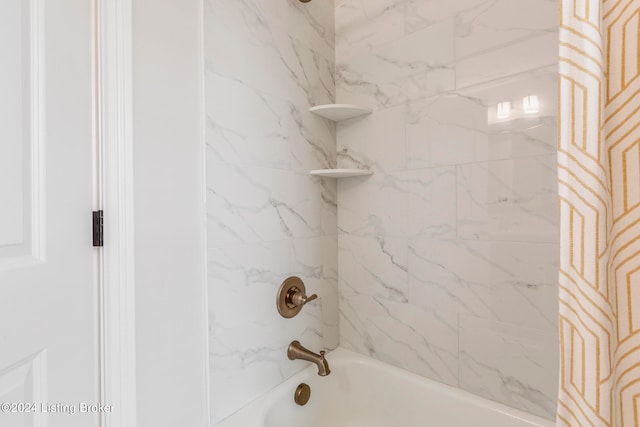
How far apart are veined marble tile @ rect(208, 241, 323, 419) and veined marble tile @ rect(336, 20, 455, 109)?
0.79m

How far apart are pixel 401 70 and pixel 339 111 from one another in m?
0.31

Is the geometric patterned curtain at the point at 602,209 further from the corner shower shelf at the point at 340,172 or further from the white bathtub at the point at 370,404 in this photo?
the corner shower shelf at the point at 340,172

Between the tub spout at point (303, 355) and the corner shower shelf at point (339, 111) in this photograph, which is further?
the corner shower shelf at point (339, 111)

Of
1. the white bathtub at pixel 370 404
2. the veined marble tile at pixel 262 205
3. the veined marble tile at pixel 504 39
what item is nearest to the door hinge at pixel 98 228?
the veined marble tile at pixel 262 205

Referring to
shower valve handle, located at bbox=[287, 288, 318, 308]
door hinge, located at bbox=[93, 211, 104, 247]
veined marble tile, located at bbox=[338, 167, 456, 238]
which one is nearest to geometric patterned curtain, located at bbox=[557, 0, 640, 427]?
veined marble tile, located at bbox=[338, 167, 456, 238]

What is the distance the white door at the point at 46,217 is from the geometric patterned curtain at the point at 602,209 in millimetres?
961

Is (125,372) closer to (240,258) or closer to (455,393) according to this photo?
(240,258)

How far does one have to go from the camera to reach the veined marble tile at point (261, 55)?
97cm

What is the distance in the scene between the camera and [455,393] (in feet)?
3.70

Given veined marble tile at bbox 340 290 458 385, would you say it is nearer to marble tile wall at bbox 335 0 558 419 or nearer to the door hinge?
marble tile wall at bbox 335 0 558 419

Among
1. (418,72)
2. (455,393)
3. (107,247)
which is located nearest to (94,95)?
(107,247)

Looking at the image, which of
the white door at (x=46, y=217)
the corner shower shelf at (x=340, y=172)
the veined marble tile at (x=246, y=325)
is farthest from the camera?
the corner shower shelf at (x=340, y=172)

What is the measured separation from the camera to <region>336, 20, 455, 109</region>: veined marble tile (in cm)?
118

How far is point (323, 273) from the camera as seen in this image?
4.59 feet
